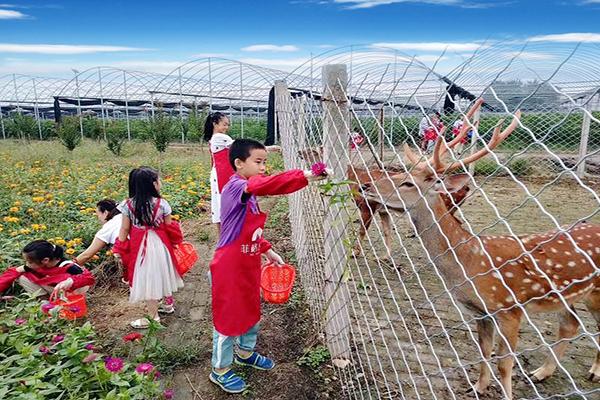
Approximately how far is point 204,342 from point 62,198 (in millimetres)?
4192

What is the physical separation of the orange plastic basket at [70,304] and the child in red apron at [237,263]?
3.46 ft

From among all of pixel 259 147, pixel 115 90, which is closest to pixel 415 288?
pixel 259 147

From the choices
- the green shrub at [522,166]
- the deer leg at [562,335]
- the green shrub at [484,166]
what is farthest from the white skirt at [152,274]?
the green shrub at [522,166]

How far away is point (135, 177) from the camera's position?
338cm

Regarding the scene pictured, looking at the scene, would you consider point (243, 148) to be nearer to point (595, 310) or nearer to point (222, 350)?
point (222, 350)

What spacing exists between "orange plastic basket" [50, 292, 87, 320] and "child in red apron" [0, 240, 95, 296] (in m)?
0.10

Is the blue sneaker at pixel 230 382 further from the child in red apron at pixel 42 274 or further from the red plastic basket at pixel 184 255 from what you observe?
the child in red apron at pixel 42 274

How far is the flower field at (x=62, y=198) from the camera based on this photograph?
4773mm

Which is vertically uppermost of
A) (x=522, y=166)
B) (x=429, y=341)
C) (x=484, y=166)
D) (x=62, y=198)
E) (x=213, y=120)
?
(x=213, y=120)

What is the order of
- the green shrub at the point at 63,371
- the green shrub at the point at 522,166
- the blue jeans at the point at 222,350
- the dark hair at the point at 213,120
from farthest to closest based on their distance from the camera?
the green shrub at the point at 522,166 < the dark hair at the point at 213,120 < the blue jeans at the point at 222,350 < the green shrub at the point at 63,371

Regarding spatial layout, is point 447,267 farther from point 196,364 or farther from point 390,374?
point 196,364

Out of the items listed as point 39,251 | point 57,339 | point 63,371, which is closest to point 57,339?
point 57,339

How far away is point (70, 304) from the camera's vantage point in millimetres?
3234

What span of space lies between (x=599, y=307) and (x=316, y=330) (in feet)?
6.44
